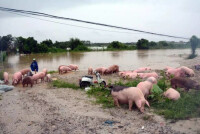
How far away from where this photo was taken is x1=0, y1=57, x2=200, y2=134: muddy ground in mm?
4695

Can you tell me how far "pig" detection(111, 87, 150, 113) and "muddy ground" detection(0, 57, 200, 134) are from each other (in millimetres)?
186

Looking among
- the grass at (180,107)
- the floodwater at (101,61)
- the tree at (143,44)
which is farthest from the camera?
the tree at (143,44)

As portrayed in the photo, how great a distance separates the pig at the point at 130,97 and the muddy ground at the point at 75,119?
186 mm

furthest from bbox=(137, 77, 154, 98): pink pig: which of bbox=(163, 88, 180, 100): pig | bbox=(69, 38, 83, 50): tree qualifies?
bbox=(69, 38, 83, 50): tree

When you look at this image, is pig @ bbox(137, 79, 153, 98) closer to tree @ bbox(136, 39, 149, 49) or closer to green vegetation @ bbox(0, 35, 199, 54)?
green vegetation @ bbox(0, 35, 199, 54)

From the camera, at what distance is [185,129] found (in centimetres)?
448

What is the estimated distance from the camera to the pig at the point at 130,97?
18.9 feet

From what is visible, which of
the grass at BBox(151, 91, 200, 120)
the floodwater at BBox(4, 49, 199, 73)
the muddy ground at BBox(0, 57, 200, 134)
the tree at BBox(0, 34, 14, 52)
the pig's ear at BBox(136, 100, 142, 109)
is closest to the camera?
the muddy ground at BBox(0, 57, 200, 134)

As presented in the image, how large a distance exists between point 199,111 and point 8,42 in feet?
129

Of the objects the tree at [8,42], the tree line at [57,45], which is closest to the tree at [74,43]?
the tree line at [57,45]

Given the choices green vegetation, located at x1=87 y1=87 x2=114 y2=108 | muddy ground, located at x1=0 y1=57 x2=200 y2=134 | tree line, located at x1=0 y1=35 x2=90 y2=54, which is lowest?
muddy ground, located at x1=0 y1=57 x2=200 y2=134

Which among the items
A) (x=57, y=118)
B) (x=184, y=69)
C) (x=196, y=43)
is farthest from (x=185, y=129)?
(x=196, y=43)

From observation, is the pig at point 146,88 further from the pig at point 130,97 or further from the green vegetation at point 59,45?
the green vegetation at point 59,45

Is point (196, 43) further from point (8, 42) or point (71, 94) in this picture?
point (8, 42)
